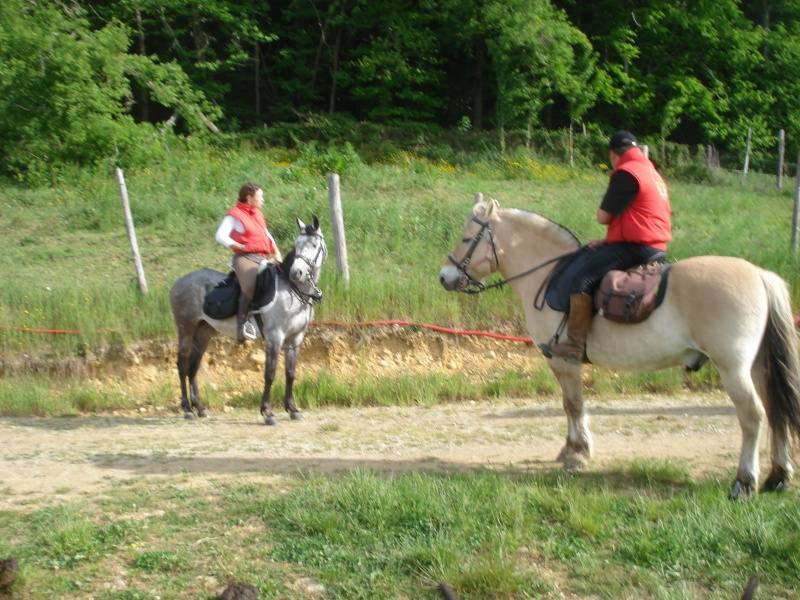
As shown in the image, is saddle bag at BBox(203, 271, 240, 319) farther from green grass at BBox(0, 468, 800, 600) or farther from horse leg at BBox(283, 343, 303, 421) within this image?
green grass at BBox(0, 468, 800, 600)

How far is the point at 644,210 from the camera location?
22.1 ft

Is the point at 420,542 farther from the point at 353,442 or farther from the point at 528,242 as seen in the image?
the point at 528,242

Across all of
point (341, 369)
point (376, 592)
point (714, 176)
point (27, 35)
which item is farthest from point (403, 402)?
point (714, 176)

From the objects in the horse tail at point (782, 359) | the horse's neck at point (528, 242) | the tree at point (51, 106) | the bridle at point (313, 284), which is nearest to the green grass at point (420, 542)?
the horse tail at point (782, 359)

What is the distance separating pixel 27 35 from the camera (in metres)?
20.4

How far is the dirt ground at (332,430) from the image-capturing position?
767 centimetres

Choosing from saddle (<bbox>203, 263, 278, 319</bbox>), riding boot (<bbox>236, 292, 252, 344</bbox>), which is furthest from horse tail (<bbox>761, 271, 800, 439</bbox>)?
riding boot (<bbox>236, 292, 252, 344</bbox>)

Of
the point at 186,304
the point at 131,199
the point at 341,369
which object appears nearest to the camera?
the point at 186,304

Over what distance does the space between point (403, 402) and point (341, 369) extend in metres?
1.51

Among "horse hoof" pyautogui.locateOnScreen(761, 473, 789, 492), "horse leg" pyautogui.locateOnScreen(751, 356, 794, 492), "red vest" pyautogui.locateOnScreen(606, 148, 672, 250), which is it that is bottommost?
"horse hoof" pyautogui.locateOnScreen(761, 473, 789, 492)

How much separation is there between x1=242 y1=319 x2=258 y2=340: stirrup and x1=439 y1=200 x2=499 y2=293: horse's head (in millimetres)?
3317

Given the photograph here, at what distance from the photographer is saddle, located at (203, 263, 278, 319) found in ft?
32.7

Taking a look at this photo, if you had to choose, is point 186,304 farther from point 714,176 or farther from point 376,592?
point 714,176

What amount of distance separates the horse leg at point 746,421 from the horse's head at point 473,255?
2.43 meters
